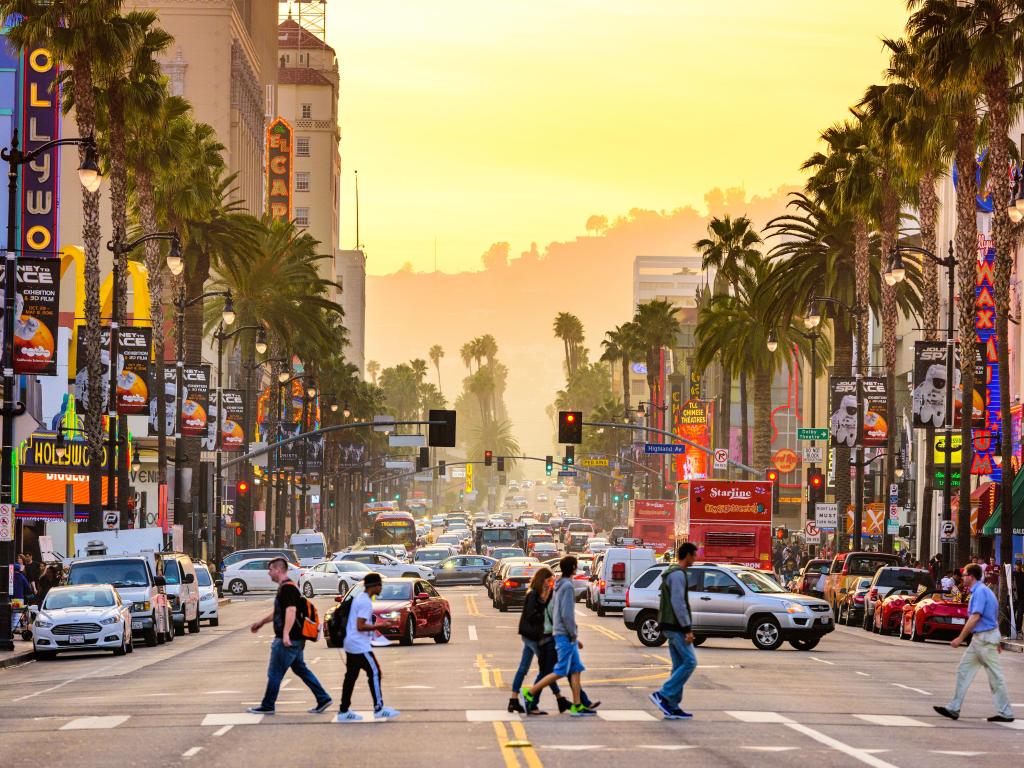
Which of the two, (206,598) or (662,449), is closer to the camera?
(206,598)

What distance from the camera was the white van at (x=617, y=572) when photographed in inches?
2030

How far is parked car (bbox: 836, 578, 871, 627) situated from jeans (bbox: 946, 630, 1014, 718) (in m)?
29.3

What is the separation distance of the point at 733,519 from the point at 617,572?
5764mm

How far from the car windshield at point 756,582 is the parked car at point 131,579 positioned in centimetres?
1297

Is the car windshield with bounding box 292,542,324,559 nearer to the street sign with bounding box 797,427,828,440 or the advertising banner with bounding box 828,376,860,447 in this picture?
the street sign with bounding box 797,427,828,440

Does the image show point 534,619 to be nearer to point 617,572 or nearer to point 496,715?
point 496,715

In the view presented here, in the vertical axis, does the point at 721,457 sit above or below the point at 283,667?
above

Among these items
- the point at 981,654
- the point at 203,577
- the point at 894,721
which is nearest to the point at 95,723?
the point at 894,721

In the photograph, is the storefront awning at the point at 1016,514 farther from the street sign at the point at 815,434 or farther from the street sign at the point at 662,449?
the street sign at the point at 662,449

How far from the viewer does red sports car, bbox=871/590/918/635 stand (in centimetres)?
4615

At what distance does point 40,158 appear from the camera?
77.4 meters

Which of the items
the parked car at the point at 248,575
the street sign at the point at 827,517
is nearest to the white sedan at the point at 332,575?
the parked car at the point at 248,575

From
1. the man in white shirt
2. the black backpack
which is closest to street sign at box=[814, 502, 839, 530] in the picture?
the black backpack

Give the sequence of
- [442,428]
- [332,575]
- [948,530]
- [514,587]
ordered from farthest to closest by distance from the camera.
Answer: [442,428]
[332,575]
[514,587]
[948,530]
